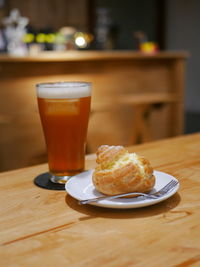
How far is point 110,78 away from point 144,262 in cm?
266

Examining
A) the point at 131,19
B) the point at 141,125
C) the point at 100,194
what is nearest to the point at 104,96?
the point at 141,125

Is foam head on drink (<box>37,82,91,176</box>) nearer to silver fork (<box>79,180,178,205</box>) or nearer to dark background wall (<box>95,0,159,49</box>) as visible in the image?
silver fork (<box>79,180,178,205</box>)

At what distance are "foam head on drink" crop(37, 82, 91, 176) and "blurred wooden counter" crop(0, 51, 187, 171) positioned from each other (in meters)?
1.80

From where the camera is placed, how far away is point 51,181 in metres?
0.78

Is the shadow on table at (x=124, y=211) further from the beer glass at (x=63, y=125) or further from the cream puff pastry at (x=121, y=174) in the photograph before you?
the beer glass at (x=63, y=125)

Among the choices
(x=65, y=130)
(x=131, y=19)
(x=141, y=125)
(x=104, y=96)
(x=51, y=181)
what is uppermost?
(x=131, y=19)

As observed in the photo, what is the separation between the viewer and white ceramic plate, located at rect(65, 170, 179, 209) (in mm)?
590

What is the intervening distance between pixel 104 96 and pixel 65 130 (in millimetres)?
2268

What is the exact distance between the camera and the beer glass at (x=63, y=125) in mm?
763

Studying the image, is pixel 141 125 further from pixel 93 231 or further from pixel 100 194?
pixel 93 231

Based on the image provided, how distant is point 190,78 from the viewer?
22.8 feet

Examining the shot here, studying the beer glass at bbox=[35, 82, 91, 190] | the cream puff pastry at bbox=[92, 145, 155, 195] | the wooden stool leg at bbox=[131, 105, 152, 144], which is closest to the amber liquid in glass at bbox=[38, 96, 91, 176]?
the beer glass at bbox=[35, 82, 91, 190]

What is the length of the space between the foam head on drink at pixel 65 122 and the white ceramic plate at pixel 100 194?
2.2 inches

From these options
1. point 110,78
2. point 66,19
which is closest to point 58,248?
point 110,78
